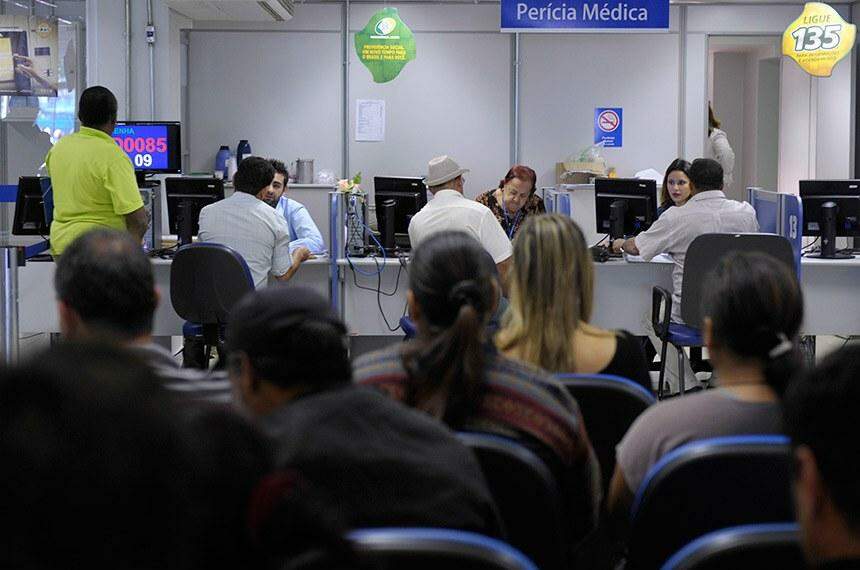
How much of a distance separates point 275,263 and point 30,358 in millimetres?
5230

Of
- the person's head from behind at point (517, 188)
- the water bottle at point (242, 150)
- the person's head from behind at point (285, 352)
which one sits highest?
the water bottle at point (242, 150)

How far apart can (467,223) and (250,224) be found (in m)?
1.06

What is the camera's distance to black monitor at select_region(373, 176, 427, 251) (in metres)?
6.84

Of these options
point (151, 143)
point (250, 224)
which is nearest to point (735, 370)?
point (250, 224)

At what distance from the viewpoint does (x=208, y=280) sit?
18.2 ft

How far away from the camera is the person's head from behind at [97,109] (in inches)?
214

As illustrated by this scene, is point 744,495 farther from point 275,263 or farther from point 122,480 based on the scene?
point 275,263

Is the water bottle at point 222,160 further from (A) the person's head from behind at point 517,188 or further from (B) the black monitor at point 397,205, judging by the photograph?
(A) the person's head from behind at point 517,188

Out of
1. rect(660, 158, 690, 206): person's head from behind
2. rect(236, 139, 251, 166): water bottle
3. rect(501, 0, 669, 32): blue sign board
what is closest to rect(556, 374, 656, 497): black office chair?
rect(660, 158, 690, 206): person's head from behind

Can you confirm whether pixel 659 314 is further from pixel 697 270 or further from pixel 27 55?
pixel 27 55

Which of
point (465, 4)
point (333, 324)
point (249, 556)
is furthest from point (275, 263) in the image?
point (465, 4)

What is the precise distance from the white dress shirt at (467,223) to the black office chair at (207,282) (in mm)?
874

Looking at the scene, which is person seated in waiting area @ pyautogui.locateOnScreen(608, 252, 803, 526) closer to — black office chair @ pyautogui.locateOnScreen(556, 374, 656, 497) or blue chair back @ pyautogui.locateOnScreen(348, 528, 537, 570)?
black office chair @ pyautogui.locateOnScreen(556, 374, 656, 497)

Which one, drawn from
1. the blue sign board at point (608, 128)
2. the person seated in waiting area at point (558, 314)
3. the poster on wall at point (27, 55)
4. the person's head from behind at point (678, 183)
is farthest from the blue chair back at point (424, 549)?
the blue sign board at point (608, 128)
